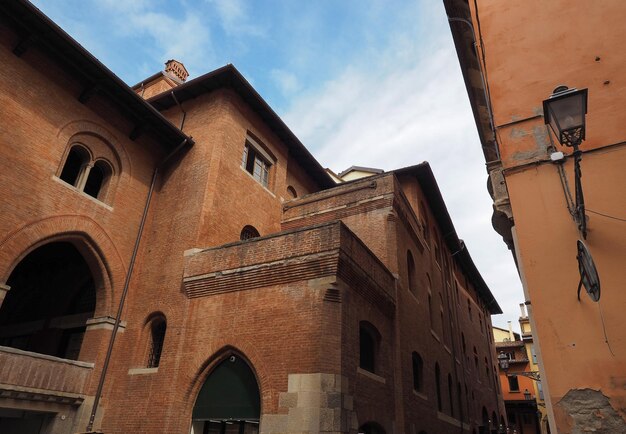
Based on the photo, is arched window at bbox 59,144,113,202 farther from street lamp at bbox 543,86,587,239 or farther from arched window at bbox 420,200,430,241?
arched window at bbox 420,200,430,241

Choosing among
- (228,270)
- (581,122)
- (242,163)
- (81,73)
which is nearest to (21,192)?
(81,73)

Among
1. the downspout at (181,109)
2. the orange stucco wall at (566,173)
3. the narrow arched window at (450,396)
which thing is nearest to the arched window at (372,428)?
the orange stucco wall at (566,173)

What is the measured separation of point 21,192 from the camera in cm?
928

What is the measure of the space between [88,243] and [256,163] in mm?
5981

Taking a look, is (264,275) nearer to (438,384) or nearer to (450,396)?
(438,384)

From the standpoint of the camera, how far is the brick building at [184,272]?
8.94 meters

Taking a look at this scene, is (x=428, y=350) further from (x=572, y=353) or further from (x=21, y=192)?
(x=21, y=192)

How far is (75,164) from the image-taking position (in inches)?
459

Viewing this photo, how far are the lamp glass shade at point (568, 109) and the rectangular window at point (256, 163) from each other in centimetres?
1041

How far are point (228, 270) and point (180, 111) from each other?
269 inches

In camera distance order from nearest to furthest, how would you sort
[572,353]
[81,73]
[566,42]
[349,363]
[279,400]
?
1. [572,353]
2. [566,42]
3. [279,400]
4. [349,363]
5. [81,73]

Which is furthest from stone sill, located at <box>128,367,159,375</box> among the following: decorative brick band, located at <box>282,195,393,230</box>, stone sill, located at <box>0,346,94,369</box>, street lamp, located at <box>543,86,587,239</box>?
street lamp, located at <box>543,86,587,239</box>

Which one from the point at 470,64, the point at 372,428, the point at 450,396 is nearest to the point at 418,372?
the point at 372,428

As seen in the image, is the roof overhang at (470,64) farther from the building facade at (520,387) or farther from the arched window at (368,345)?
the building facade at (520,387)
